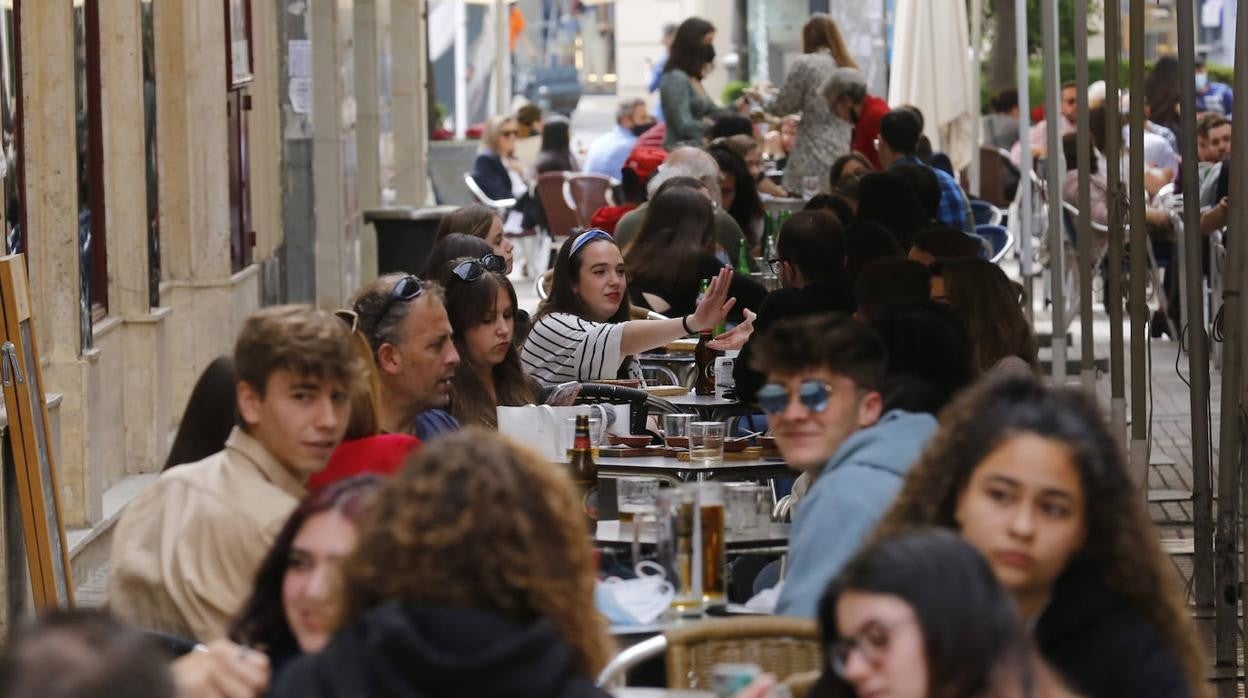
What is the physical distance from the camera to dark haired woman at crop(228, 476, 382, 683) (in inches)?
134

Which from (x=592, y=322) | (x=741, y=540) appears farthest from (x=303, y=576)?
(x=592, y=322)

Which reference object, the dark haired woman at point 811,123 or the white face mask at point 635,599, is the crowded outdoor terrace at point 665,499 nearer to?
the white face mask at point 635,599

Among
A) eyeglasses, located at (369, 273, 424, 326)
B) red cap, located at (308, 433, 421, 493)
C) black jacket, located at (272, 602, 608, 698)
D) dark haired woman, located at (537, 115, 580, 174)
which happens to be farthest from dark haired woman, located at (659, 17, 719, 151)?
black jacket, located at (272, 602, 608, 698)

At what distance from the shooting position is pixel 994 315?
22.7 ft

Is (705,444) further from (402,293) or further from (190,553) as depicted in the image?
(190,553)

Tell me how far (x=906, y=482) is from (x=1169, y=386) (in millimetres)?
11231

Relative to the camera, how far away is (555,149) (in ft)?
75.5

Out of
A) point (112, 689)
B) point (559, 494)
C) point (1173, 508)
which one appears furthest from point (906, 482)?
point (1173, 508)

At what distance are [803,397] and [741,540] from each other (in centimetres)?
114

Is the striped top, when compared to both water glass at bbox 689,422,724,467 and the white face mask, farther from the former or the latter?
the white face mask

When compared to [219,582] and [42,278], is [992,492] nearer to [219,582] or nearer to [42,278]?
[219,582]

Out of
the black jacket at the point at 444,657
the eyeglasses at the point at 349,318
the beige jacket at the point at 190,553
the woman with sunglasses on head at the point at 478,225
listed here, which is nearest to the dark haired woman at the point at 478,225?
the woman with sunglasses on head at the point at 478,225

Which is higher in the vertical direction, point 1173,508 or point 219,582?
point 219,582

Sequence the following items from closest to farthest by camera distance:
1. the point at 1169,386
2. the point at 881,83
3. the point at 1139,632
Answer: the point at 1139,632 < the point at 1169,386 < the point at 881,83
